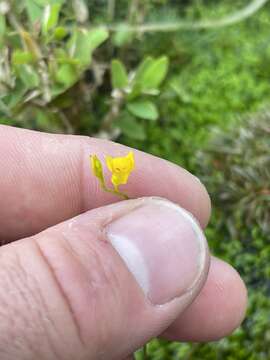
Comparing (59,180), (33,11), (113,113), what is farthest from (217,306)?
(33,11)

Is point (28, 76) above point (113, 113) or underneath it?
above

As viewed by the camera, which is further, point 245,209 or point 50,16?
point 245,209

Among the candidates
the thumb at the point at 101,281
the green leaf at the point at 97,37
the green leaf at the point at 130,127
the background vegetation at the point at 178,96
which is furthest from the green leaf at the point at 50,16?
the thumb at the point at 101,281

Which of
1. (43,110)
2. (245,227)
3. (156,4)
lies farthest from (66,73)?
(156,4)

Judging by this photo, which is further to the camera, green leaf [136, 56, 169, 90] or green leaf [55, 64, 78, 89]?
green leaf [136, 56, 169, 90]

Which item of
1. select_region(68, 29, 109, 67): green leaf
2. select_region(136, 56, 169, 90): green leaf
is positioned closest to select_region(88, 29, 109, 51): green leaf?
select_region(68, 29, 109, 67): green leaf

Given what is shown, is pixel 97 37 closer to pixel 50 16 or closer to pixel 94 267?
pixel 50 16

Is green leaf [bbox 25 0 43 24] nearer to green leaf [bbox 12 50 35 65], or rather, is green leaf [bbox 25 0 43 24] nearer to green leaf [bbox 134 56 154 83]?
green leaf [bbox 12 50 35 65]
